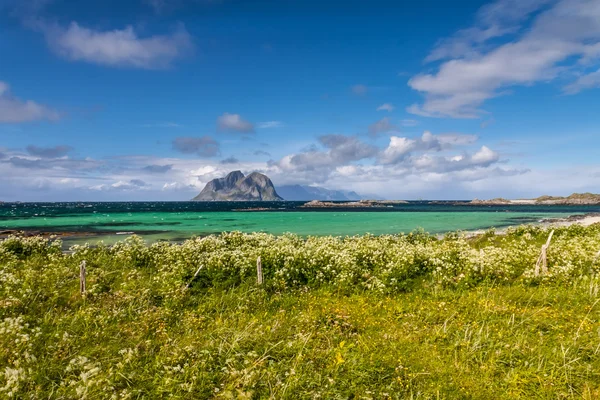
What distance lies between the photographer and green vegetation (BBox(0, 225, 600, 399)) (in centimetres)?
768

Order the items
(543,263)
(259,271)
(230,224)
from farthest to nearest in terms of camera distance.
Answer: (230,224)
(543,263)
(259,271)

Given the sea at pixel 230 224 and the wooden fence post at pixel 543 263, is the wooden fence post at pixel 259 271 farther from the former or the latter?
the wooden fence post at pixel 543 263

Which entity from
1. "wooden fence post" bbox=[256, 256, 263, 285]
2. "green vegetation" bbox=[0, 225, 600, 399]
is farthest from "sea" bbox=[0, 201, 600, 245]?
"wooden fence post" bbox=[256, 256, 263, 285]

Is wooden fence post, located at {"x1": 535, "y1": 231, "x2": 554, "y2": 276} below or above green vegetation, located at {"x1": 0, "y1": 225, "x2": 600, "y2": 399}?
above

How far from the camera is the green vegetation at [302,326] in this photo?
25.2 feet

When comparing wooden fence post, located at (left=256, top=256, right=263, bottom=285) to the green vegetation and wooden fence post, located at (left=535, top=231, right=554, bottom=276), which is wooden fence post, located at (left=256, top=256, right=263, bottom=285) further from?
wooden fence post, located at (left=535, top=231, right=554, bottom=276)

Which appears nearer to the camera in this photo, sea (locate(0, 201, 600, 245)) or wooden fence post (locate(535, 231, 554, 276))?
wooden fence post (locate(535, 231, 554, 276))

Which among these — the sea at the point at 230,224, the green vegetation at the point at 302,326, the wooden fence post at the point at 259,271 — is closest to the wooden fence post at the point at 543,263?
the green vegetation at the point at 302,326

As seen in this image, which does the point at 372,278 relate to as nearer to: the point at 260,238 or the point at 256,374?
the point at 256,374

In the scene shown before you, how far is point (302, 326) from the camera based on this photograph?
1058 cm

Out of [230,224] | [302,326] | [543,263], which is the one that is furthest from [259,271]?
[230,224]

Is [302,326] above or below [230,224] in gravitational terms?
below

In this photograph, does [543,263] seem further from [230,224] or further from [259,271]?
[230,224]

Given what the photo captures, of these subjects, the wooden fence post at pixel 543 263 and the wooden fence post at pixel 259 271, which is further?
the wooden fence post at pixel 543 263
